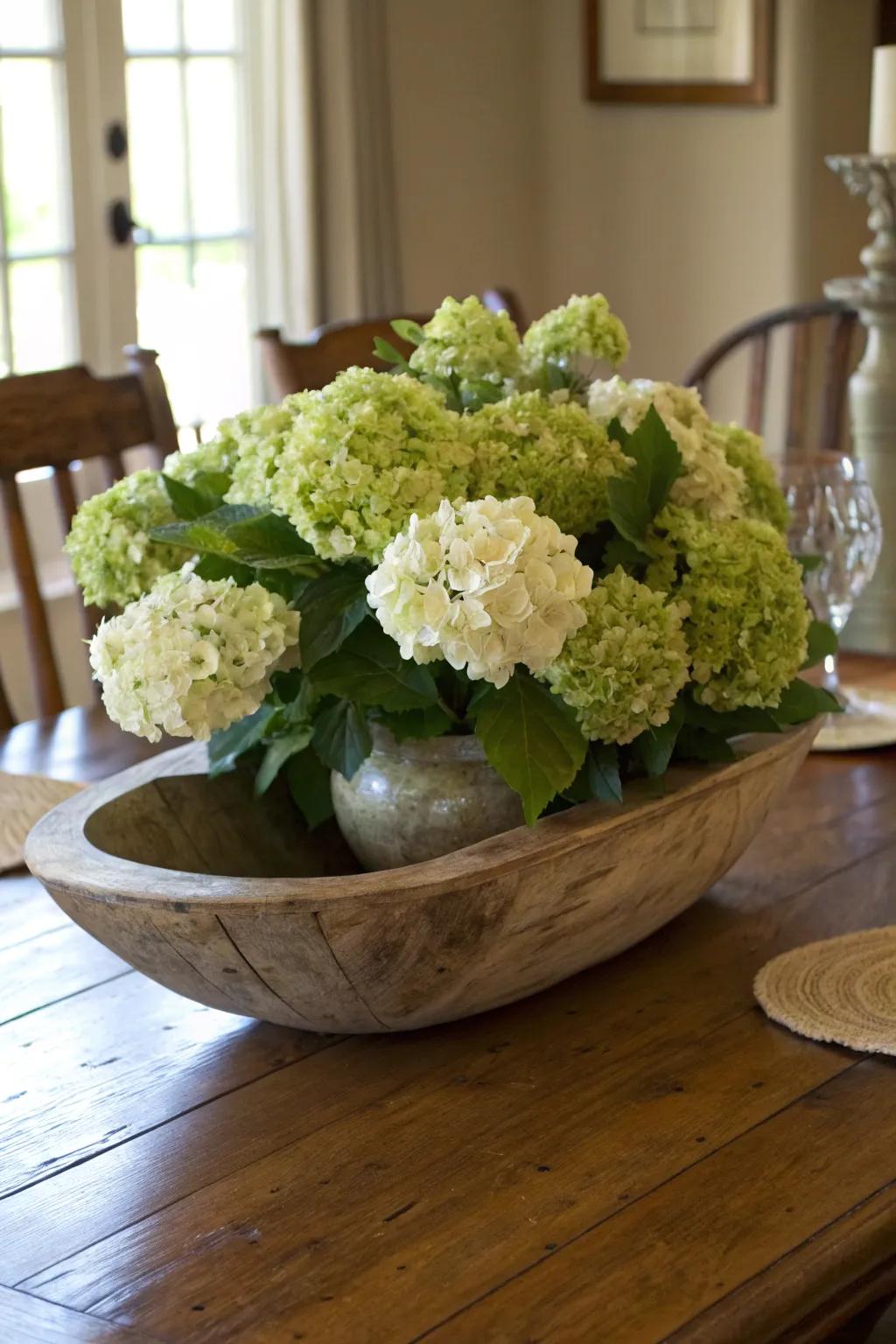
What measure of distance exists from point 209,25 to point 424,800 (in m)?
2.88

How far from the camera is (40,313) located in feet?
11.0

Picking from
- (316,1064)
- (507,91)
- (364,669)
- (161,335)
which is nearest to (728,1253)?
(316,1064)

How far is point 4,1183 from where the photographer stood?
93cm

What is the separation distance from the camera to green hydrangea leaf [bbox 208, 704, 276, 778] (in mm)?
1206

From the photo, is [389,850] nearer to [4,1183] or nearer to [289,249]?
[4,1183]

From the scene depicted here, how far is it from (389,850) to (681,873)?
0.19 meters

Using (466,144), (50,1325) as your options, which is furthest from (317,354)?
(466,144)

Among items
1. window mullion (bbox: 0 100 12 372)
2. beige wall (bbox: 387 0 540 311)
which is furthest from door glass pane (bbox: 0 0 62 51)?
beige wall (bbox: 387 0 540 311)

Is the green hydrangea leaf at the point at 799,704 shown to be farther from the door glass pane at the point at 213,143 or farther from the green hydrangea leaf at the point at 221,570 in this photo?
the door glass pane at the point at 213,143

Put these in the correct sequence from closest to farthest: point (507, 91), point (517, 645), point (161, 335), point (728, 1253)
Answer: point (728, 1253), point (517, 645), point (161, 335), point (507, 91)

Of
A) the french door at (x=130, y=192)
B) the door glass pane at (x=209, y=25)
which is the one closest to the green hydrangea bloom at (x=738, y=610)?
the french door at (x=130, y=192)

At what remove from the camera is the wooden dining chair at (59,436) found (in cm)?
192

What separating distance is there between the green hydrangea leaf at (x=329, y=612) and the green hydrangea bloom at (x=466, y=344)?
214mm

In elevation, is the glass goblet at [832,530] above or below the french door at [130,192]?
below
